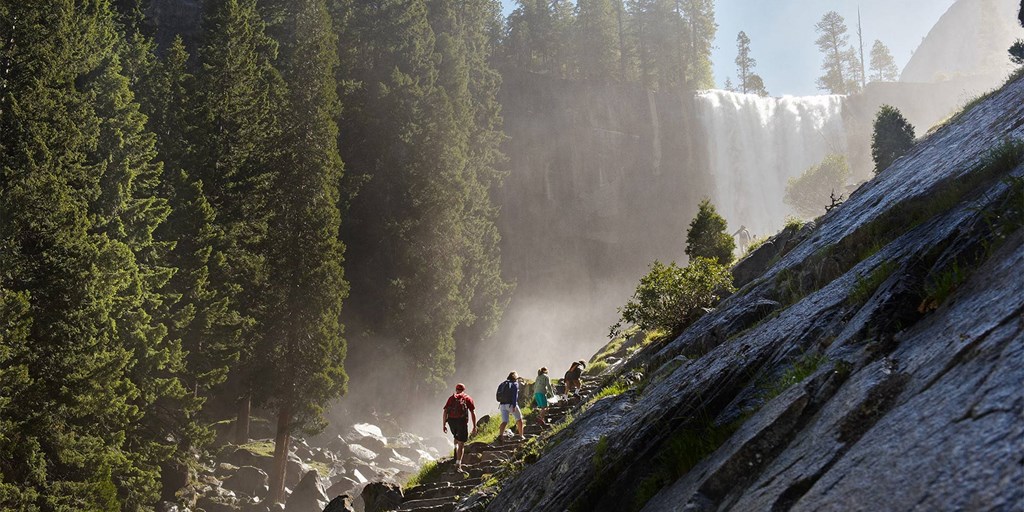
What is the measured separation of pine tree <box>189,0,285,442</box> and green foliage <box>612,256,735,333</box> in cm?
1530

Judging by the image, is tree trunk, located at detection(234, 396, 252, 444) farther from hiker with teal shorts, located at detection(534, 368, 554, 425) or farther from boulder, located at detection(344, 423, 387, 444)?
hiker with teal shorts, located at detection(534, 368, 554, 425)

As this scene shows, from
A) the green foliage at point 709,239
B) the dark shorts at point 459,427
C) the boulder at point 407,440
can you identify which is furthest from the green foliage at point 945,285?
the boulder at point 407,440

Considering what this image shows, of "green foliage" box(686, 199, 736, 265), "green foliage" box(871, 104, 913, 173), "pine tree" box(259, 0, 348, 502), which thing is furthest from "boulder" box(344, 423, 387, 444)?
"green foliage" box(871, 104, 913, 173)

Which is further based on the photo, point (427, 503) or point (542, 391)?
point (542, 391)

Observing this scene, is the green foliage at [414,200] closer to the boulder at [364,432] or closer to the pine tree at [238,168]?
the boulder at [364,432]

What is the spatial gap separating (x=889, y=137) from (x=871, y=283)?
82.5 ft

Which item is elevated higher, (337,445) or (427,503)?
(337,445)

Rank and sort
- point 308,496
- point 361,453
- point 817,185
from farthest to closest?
point 817,185, point 361,453, point 308,496

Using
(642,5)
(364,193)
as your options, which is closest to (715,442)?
(364,193)

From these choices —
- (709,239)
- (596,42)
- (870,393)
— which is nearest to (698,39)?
(596,42)

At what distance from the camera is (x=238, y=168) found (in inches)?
1072

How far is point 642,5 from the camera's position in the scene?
66312mm

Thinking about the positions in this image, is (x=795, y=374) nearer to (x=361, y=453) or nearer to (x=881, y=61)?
(x=361, y=453)

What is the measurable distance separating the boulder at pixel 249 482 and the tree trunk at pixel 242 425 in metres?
3.88
